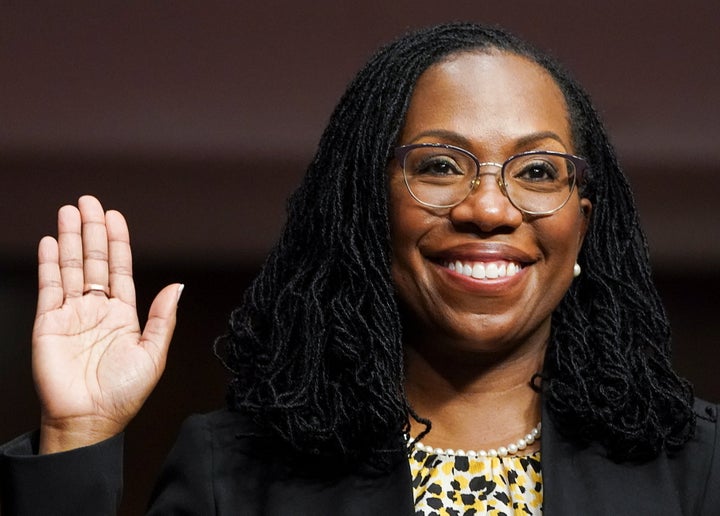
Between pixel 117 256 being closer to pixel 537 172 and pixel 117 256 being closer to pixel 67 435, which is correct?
pixel 67 435

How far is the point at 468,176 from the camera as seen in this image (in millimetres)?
1990

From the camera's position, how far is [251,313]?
213 cm

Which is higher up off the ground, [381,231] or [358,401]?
[381,231]

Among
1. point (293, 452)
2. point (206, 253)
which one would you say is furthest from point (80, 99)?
point (293, 452)

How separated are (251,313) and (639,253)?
56cm

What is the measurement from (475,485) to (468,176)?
411 millimetres

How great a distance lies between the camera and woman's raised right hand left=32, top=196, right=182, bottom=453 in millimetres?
1928

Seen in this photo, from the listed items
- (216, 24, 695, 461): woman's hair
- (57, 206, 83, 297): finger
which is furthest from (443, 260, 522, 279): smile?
(57, 206, 83, 297): finger

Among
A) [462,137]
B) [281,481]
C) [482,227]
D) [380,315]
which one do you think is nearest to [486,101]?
[462,137]

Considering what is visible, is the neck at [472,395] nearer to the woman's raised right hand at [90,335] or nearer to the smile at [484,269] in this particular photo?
the smile at [484,269]

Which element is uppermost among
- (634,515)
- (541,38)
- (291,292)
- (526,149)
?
(541,38)

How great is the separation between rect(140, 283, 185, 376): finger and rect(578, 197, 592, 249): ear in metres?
0.57

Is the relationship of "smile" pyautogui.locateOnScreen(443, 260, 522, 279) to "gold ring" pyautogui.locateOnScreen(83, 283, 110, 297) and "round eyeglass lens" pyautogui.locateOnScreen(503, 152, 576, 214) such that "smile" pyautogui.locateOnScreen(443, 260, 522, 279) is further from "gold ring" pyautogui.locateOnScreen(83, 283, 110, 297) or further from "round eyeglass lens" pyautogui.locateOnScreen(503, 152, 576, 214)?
"gold ring" pyautogui.locateOnScreen(83, 283, 110, 297)

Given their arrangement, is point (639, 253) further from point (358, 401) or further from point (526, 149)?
point (358, 401)
